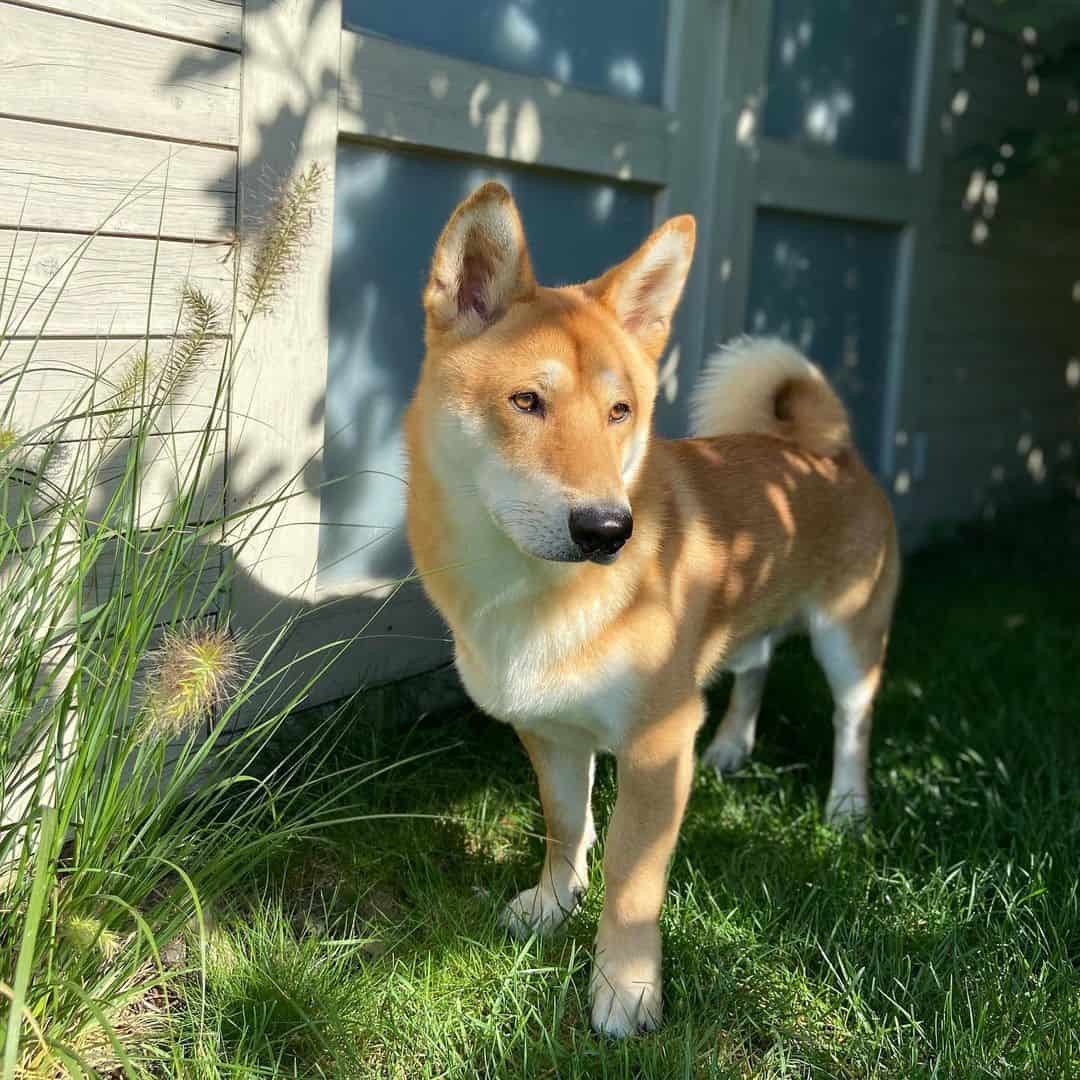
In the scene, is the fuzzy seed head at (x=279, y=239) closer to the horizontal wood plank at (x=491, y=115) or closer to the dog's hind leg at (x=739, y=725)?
the horizontal wood plank at (x=491, y=115)

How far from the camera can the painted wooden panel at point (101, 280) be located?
2.59m

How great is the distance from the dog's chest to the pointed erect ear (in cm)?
69

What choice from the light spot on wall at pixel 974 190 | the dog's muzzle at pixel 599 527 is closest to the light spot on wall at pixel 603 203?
the dog's muzzle at pixel 599 527

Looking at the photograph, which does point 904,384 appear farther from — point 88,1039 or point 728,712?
point 88,1039

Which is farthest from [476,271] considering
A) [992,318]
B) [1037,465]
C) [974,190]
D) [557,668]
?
[1037,465]

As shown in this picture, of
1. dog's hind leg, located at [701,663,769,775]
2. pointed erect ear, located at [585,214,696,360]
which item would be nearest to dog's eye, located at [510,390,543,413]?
pointed erect ear, located at [585,214,696,360]

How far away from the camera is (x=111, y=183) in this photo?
108 inches

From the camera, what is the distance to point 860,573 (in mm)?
3467

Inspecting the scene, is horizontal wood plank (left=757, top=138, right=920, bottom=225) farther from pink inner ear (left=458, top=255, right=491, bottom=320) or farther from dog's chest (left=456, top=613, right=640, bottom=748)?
dog's chest (left=456, top=613, right=640, bottom=748)

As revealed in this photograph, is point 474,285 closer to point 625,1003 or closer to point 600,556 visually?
point 600,556

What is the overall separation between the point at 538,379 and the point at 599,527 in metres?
0.36

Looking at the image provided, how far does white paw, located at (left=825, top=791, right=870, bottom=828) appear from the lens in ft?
10.8

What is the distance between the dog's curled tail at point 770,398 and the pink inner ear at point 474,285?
117 cm

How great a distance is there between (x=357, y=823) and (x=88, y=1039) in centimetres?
91
